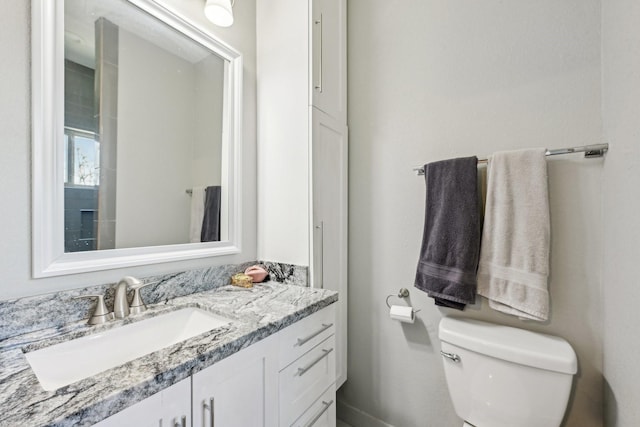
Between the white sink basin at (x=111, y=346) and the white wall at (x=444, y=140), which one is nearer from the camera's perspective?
the white sink basin at (x=111, y=346)

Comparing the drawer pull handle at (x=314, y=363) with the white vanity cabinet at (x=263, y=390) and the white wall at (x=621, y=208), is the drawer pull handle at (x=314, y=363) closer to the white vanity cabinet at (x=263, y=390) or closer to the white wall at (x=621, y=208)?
the white vanity cabinet at (x=263, y=390)

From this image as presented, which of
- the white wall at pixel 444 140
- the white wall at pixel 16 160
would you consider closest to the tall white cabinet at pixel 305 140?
the white wall at pixel 444 140

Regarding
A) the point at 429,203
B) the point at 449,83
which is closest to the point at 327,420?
the point at 429,203

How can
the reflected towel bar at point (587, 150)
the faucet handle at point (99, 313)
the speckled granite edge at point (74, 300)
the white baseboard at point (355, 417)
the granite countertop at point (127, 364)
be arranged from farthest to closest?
the white baseboard at point (355, 417)
the reflected towel bar at point (587, 150)
the faucet handle at point (99, 313)
the speckled granite edge at point (74, 300)
the granite countertop at point (127, 364)

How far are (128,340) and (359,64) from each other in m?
1.70

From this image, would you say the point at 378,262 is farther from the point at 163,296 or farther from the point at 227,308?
the point at 163,296

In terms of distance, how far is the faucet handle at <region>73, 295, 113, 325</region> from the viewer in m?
0.82

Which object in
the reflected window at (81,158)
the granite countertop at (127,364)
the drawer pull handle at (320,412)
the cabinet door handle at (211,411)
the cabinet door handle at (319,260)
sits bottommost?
the drawer pull handle at (320,412)

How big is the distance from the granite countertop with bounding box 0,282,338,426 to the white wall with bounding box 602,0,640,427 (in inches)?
38.7

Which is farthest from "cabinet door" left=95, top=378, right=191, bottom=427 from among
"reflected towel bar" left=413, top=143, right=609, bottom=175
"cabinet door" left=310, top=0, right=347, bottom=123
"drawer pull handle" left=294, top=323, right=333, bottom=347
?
"reflected towel bar" left=413, top=143, right=609, bottom=175

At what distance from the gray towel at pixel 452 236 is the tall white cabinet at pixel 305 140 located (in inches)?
19.2

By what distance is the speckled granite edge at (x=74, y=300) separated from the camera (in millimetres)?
720

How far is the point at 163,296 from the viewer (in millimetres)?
1051

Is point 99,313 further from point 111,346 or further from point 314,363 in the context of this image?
point 314,363
